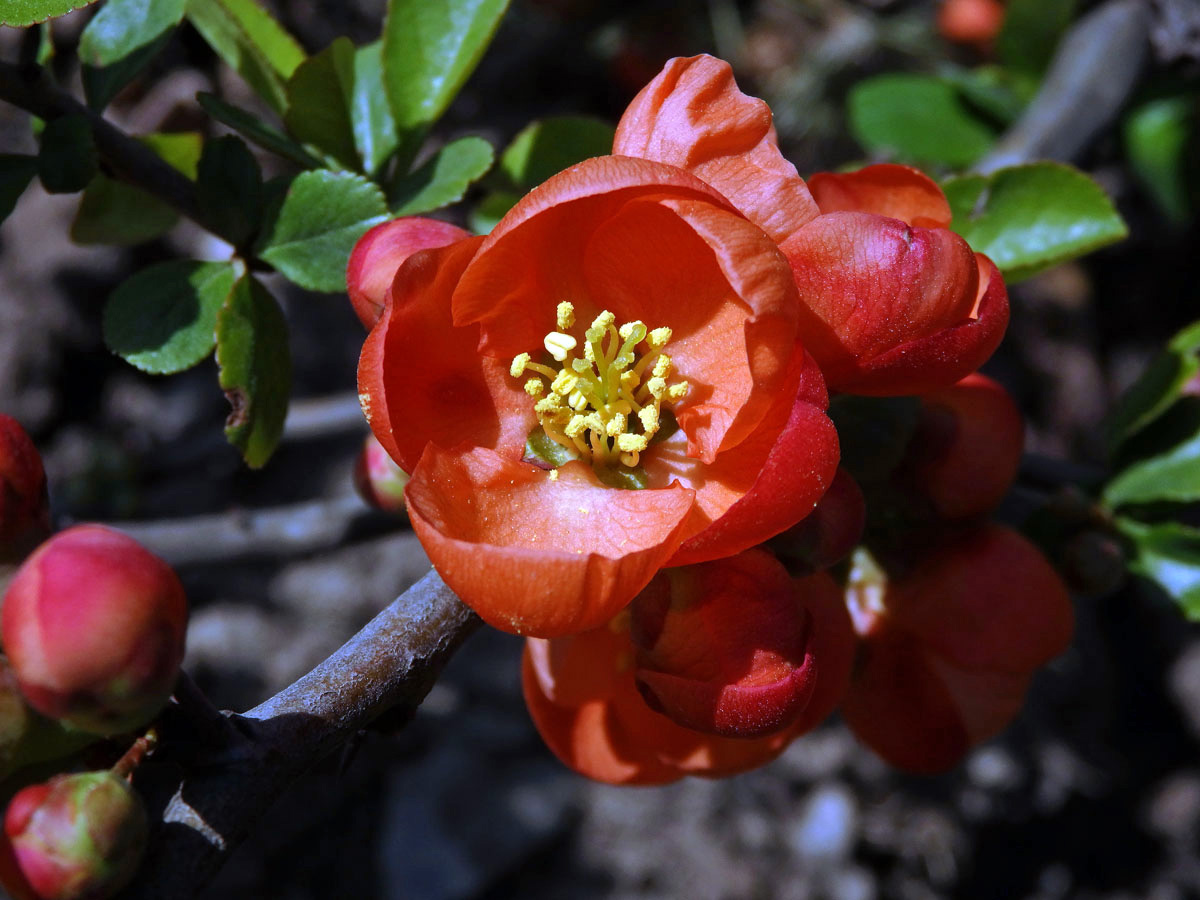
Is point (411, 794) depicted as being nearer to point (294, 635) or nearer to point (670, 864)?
point (294, 635)

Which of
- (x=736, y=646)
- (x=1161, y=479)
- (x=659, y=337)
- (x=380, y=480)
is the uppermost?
(x=659, y=337)

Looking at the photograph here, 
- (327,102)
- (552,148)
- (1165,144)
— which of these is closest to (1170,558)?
(552,148)

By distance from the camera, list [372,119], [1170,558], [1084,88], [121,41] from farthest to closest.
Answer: [1084,88], [1170,558], [372,119], [121,41]

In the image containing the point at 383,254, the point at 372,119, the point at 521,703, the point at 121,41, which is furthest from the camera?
the point at 521,703

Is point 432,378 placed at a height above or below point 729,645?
above

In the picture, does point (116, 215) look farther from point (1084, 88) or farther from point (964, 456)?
point (1084, 88)

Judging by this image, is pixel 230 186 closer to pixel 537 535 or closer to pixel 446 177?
pixel 446 177

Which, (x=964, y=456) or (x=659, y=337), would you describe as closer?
(x=659, y=337)
